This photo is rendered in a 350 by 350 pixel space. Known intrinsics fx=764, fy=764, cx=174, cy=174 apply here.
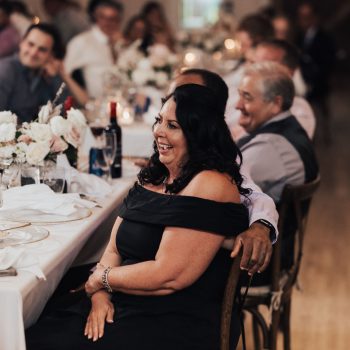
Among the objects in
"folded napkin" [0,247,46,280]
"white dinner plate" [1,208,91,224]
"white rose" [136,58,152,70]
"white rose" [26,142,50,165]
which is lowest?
"folded napkin" [0,247,46,280]

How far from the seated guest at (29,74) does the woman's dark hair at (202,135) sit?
256 centimetres

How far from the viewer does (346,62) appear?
19.0 metres

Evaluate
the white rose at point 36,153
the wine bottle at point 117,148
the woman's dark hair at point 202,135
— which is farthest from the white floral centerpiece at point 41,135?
the woman's dark hair at point 202,135

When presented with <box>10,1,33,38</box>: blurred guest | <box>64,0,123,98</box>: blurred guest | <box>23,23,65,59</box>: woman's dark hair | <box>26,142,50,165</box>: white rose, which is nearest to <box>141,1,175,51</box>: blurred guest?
<box>10,1,33,38</box>: blurred guest

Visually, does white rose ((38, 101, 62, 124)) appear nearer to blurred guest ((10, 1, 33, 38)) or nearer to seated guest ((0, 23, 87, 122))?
seated guest ((0, 23, 87, 122))

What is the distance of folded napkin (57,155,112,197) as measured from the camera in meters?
2.87

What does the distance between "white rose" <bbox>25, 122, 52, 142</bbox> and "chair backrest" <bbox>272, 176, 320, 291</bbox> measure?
860 millimetres

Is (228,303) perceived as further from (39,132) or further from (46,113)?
(46,113)

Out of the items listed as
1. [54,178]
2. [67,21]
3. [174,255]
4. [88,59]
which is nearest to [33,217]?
[54,178]

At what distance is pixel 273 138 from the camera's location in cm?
321

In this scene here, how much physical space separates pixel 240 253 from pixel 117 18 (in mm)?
4894

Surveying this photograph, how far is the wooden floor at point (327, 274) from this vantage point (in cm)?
370

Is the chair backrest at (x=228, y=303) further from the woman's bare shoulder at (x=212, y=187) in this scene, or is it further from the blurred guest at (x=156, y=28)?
the blurred guest at (x=156, y=28)

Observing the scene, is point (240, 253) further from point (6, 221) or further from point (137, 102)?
point (137, 102)
